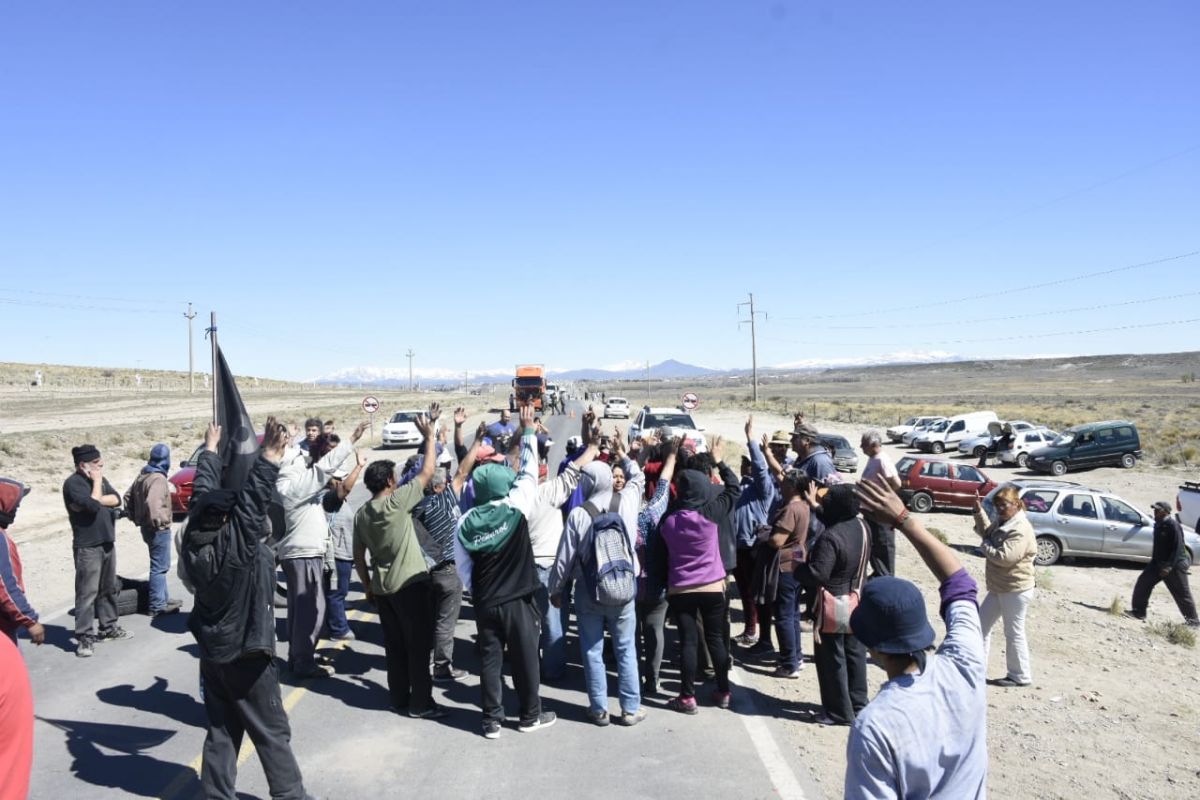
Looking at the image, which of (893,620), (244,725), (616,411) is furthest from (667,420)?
(616,411)

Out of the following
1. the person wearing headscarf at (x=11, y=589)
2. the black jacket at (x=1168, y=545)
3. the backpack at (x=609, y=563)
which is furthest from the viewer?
the black jacket at (x=1168, y=545)

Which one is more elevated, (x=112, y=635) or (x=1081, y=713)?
Result: (x=112, y=635)

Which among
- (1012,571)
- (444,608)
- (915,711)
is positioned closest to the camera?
(915,711)

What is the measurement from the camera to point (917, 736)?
2475 mm

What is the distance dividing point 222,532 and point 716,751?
350cm

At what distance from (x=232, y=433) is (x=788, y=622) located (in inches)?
192

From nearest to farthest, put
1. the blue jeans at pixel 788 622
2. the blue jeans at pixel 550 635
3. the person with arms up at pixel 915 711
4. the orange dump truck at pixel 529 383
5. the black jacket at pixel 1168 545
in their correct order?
the person with arms up at pixel 915 711
the blue jeans at pixel 550 635
the blue jeans at pixel 788 622
the black jacket at pixel 1168 545
the orange dump truck at pixel 529 383

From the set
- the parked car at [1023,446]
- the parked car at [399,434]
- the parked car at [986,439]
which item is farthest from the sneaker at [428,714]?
the parked car at [986,439]

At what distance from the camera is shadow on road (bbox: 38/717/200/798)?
5.22 meters

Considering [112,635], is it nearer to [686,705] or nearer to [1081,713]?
[686,705]

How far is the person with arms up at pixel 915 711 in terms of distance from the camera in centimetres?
245

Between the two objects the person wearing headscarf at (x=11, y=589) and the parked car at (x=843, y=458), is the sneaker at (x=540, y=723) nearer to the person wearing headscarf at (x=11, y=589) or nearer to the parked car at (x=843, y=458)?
the person wearing headscarf at (x=11, y=589)

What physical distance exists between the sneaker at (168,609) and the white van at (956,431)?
3256 cm

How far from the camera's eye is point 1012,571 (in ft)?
23.5
